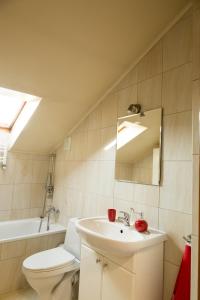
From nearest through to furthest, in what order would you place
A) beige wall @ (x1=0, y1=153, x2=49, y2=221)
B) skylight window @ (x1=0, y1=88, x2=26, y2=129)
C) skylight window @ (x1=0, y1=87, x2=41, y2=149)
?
1. skylight window @ (x1=0, y1=87, x2=41, y2=149)
2. skylight window @ (x1=0, y1=88, x2=26, y2=129)
3. beige wall @ (x1=0, y1=153, x2=49, y2=221)

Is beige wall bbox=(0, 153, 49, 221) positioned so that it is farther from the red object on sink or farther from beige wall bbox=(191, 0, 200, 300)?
beige wall bbox=(191, 0, 200, 300)

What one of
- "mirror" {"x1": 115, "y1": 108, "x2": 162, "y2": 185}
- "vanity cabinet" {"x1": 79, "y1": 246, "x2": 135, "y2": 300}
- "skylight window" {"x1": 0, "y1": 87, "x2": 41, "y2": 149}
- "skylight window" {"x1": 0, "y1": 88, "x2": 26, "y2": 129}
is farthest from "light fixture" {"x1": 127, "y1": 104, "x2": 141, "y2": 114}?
"skylight window" {"x1": 0, "y1": 88, "x2": 26, "y2": 129}

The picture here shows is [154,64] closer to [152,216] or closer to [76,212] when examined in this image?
[152,216]

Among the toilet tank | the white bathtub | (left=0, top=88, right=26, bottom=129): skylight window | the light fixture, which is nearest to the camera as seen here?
the light fixture

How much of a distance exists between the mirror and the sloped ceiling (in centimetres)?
60

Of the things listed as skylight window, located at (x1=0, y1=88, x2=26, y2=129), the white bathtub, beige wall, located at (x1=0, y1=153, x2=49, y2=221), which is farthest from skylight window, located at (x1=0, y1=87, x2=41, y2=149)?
the white bathtub

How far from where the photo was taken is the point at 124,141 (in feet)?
7.47

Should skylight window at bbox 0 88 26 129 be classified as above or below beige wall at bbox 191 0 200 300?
above

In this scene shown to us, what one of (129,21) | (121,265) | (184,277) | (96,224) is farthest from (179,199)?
(129,21)

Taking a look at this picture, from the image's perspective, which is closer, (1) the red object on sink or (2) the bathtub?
(1) the red object on sink

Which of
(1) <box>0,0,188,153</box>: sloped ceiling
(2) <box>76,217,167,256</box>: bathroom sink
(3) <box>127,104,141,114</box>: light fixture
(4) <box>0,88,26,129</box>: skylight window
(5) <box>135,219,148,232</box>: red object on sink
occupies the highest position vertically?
(1) <box>0,0,188,153</box>: sloped ceiling

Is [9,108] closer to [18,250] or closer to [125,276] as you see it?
[18,250]

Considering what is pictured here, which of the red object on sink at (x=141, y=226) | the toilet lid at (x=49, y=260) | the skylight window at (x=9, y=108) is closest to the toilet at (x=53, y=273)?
the toilet lid at (x=49, y=260)

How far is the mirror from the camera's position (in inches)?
75.6
